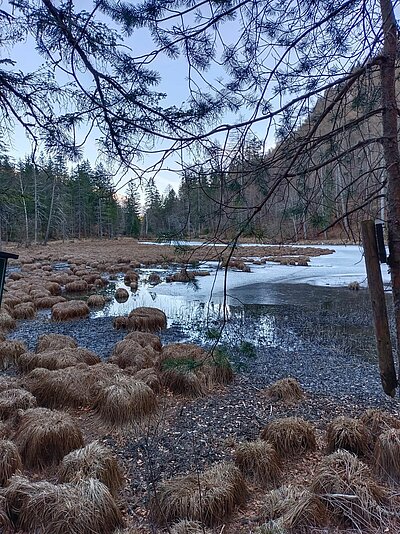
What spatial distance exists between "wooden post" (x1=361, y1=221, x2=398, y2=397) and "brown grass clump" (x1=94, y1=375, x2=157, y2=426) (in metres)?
2.86

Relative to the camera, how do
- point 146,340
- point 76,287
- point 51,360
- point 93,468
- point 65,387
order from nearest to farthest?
point 93,468 → point 65,387 → point 51,360 → point 146,340 → point 76,287

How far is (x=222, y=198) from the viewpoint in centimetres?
208

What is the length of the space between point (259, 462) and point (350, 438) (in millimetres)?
869

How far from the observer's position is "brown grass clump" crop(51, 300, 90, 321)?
9.67 m

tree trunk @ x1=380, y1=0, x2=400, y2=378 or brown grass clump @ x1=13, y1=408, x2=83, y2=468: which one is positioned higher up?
tree trunk @ x1=380, y1=0, x2=400, y2=378

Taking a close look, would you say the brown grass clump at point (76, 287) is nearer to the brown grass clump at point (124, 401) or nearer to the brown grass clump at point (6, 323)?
the brown grass clump at point (6, 323)

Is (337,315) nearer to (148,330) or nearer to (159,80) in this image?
(148,330)

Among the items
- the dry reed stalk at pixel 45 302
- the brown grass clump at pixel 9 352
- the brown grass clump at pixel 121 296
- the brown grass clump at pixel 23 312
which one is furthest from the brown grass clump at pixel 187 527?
the brown grass clump at pixel 121 296

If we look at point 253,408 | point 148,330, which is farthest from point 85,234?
point 253,408

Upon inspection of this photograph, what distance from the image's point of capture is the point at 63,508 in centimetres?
233

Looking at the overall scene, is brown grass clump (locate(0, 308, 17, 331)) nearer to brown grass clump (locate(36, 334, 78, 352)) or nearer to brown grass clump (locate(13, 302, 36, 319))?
brown grass clump (locate(13, 302, 36, 319))

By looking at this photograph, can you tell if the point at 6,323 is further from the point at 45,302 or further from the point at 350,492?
the point at 350,492

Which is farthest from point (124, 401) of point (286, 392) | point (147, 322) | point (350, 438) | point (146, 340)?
point (147, 322)

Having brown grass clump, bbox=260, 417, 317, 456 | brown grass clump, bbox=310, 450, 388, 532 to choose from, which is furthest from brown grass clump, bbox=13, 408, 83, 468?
brown grass clump, bbox=310, 450, 388, 532
